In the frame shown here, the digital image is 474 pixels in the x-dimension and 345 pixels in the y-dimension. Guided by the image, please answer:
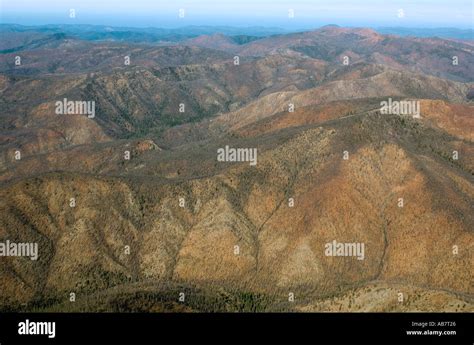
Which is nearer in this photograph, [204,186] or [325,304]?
[325,304]

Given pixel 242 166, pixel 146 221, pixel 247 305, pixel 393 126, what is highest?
pixel 393 126

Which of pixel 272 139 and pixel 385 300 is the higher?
pixel 272 139
